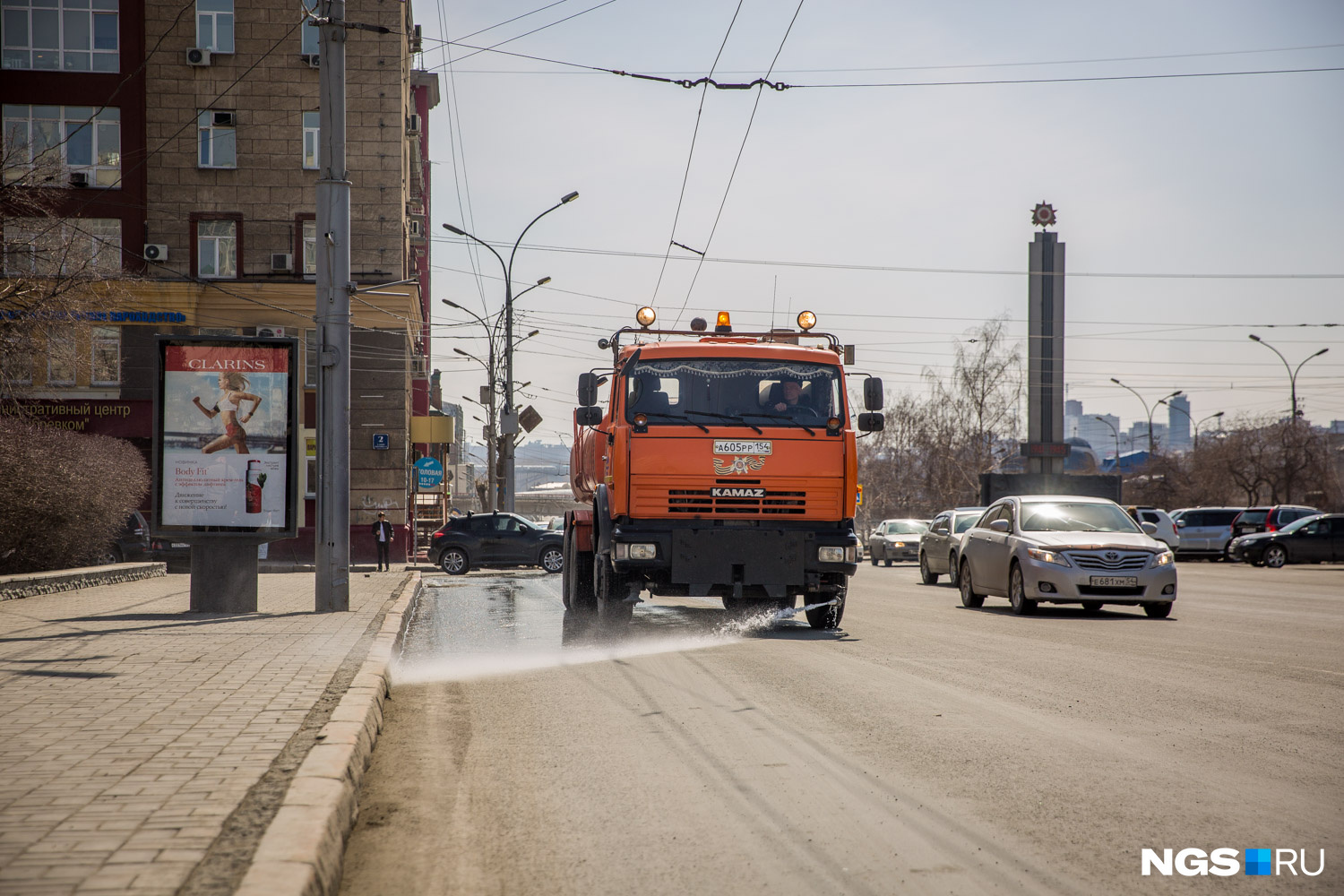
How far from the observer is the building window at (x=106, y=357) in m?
35.7

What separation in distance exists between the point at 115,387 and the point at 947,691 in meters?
33.6

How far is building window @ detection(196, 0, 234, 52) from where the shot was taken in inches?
1422

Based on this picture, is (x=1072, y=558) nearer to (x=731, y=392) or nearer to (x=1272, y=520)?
(x=731, y=392)

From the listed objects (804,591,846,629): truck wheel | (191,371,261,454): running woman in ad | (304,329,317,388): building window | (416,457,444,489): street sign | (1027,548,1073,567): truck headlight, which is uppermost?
(304,329,317,388): building window

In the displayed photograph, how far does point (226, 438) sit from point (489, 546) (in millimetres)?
16204

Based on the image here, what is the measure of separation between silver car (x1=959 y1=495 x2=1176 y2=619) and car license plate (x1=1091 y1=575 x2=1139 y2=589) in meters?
0.01

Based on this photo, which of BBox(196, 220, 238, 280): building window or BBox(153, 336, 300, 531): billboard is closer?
BBox(153, 336, 300, 531): billboard

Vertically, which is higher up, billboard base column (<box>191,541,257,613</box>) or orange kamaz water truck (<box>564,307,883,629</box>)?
orange kamaz water truck (<box>564,307,883,629</box>)

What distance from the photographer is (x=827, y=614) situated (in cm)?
1281

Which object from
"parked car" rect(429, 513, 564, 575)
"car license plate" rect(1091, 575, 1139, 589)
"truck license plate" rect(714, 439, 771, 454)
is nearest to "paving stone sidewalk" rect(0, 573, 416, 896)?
"truck license plate" rect(714, 439, 771, 454)

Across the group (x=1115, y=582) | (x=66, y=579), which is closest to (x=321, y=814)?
(x=1115, y=582)

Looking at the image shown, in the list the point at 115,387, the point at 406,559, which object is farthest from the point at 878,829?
the point at 115,387

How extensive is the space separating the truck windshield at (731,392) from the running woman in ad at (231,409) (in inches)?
195

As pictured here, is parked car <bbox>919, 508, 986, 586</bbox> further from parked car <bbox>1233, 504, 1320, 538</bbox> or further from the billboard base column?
parked car <bbox>1233, 504, 1320, 538</bbox>
